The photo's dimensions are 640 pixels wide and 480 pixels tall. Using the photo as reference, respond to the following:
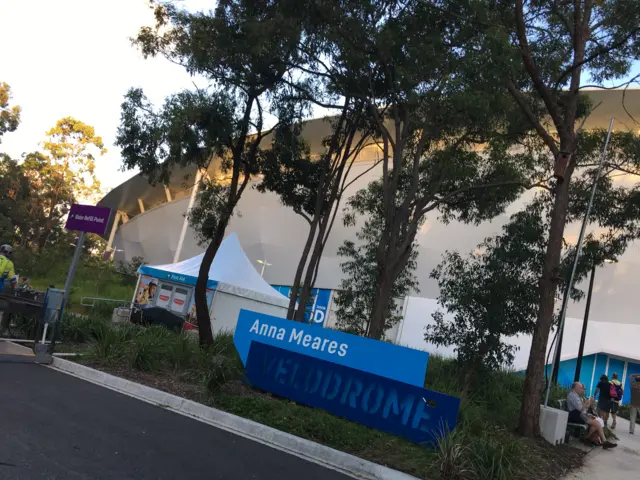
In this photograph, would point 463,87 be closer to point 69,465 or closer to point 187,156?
point 187,156

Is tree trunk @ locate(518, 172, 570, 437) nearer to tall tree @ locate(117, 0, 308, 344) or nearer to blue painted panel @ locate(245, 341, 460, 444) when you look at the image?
blue painted panel @ locate(245, 341, 460, 444)

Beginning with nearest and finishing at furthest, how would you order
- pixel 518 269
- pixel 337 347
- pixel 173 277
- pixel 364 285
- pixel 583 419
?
pixel 337 347, pixel 583 419, pixel 518 269, pixel 364 285, pixel 173 277

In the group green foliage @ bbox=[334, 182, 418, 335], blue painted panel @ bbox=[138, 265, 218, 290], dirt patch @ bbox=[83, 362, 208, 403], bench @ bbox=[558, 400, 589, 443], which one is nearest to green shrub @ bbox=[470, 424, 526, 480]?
bench @ bbox=[558, 400, 589, 443]

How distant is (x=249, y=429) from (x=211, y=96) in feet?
27.2

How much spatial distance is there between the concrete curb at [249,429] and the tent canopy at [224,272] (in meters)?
10.7

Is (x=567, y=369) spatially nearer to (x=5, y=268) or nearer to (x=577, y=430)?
(x=577, y=430)

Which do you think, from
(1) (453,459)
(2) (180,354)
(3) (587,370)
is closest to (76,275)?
(2) (180,354)

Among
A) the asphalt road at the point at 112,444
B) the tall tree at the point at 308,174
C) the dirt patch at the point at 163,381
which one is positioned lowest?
the asphalt road at the point at 112,444

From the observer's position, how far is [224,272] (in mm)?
20172

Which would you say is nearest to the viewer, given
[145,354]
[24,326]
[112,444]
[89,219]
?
[112,444]

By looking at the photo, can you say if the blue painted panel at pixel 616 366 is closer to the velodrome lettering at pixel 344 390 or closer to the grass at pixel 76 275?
the velodrome lettering at pixel 344 390

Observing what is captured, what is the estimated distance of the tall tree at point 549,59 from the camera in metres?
8.61

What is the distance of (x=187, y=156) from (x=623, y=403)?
20.7 meters

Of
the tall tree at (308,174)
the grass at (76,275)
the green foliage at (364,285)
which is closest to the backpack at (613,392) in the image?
the green foliage at (364,285)
